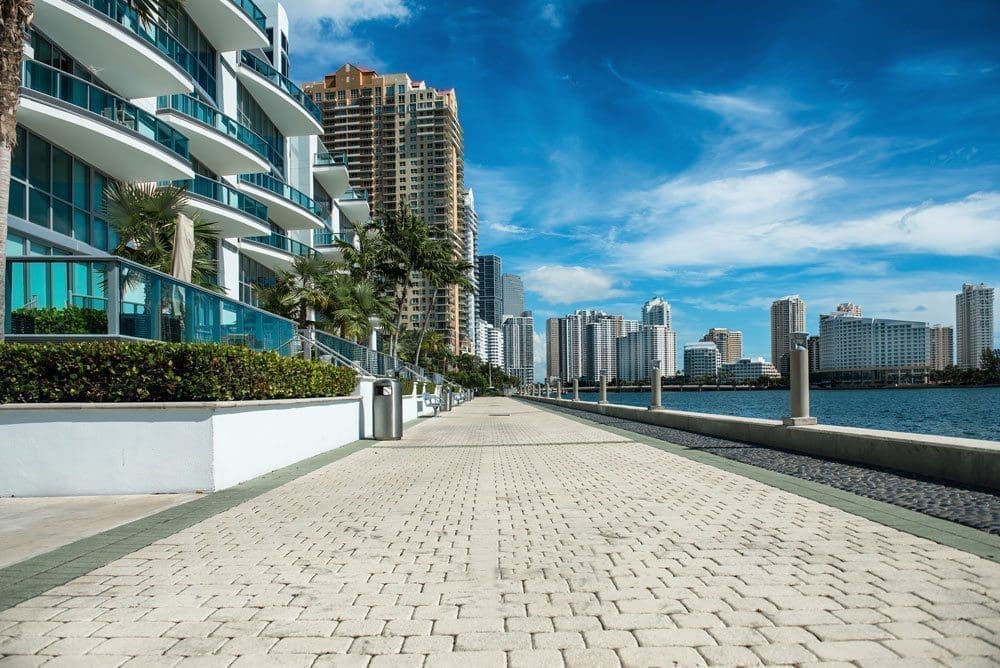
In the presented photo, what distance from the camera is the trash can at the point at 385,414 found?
1652 centimetres

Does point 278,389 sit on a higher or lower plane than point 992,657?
higher

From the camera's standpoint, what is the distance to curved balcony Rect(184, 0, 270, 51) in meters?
24.7

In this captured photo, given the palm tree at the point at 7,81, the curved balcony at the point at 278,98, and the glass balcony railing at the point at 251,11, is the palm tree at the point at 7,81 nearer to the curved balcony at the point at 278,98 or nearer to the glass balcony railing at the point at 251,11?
the glass balcony railing at the point at 251,11

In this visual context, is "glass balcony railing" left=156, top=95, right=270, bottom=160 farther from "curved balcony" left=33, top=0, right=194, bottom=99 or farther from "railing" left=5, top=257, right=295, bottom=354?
"railing" left=5, top=257, right=295, bottom=354

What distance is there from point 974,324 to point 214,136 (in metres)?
143

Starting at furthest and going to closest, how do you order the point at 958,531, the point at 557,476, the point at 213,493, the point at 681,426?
the point at 681,426, the point at 557,476, the point at 213,493, the point at 958,531

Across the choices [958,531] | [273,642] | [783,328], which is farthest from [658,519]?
[783,328]

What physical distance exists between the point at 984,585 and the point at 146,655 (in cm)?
471

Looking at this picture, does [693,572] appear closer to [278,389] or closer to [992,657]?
[992,657]

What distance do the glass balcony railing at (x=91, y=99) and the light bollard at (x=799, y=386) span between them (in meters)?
17.4

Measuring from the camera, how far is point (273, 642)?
342 cm

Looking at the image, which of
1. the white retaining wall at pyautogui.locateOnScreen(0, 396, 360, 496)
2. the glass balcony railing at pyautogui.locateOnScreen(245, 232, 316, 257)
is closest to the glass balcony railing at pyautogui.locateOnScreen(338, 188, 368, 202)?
the glass balcony railing at pyautogui.locateOnScreen(245, 232, 316, 257)

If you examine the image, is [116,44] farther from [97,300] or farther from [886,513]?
[886,513]

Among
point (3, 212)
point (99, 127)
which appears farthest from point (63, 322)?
point (99, 127)
